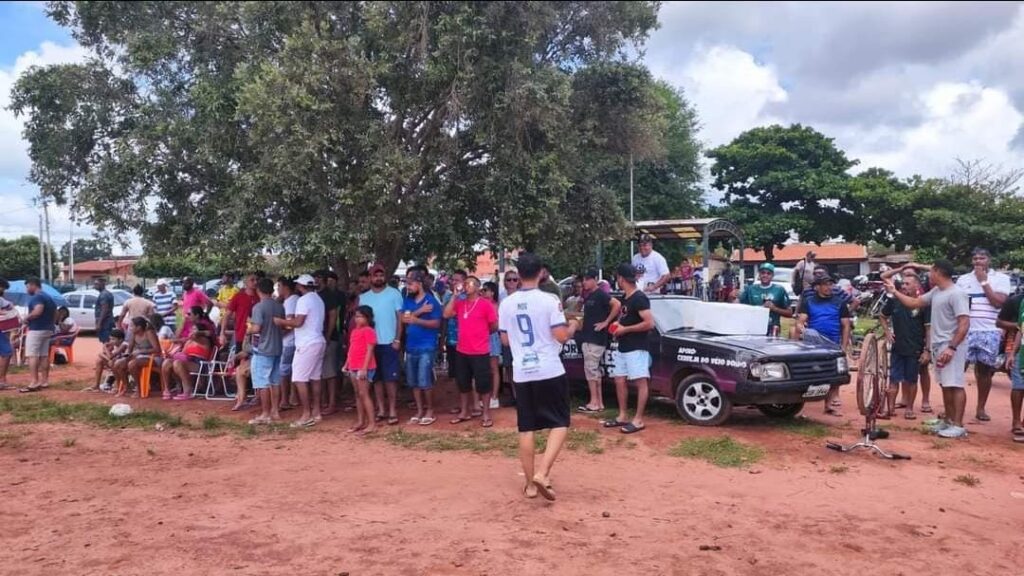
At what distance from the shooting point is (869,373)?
264 inches

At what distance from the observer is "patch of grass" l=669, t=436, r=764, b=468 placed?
6.59 m

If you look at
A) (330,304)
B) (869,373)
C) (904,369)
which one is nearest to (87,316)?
(330,304)

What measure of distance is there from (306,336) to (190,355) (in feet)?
9.97

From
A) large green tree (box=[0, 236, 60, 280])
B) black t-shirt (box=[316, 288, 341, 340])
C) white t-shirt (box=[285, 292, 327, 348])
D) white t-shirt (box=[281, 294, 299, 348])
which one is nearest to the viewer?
white t-shirt (box=[285, 292, 327, 348])

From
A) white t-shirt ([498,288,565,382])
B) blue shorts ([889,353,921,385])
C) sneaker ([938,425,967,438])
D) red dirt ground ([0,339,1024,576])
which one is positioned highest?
white t-shirt ([498,288,565,382])

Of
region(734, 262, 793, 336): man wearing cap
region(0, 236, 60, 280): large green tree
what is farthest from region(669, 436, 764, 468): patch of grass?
region(0, 236, 60, 280): large green tree

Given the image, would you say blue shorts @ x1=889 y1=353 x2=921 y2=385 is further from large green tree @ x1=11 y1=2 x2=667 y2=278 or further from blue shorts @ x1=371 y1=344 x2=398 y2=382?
blue shorts @ x1=371 y1=344 x2=398 y2=382

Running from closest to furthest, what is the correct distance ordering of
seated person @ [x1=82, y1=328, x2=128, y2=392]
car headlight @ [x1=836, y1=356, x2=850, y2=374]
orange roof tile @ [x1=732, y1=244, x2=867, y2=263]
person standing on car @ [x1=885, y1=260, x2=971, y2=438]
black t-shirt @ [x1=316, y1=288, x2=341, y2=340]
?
person standing on car @ [x1=885, y1=260, x2=971, y2=438] < car headlight @ [x1=836, y1=356, x2=850, y2=374] < black t-shirt @ [x1=316, y1=288, x2=341, y2=340] < seated person @ [x1=82, y1=328, x2=128, y2=392] < orange roof tile @ [x1=732, y1=244, x2=867, y2=263]

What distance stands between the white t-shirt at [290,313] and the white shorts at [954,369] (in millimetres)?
7025

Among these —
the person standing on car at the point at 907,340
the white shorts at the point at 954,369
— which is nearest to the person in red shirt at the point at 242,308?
the person standing on car at the point at 907,340

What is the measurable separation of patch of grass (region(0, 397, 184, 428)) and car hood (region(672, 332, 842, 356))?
640 cm

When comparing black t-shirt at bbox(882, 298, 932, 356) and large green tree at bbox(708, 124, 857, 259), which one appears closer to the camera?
black t-shirt at bbox(882, 298, 932, 356)

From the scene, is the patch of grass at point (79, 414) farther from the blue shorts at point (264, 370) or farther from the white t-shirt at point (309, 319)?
the white t-shirt at point (309, 319)

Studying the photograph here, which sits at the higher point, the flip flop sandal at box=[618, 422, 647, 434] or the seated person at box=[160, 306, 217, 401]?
the seated person at box=[160, 306, 217, 401]
